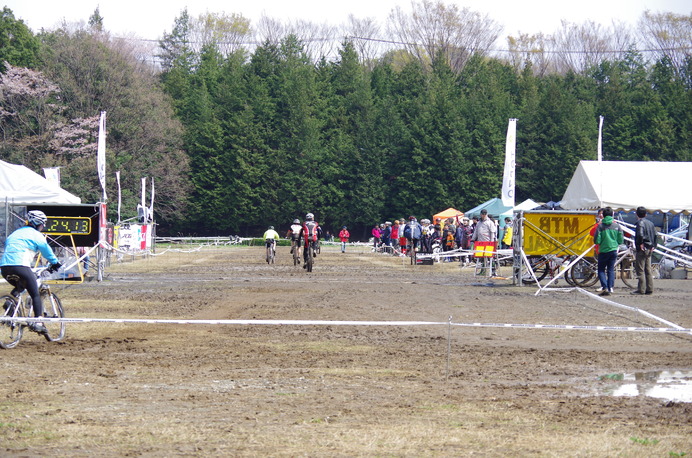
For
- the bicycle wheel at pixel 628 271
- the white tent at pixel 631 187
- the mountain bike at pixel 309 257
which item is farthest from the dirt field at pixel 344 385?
the white tent at pixel 631 187

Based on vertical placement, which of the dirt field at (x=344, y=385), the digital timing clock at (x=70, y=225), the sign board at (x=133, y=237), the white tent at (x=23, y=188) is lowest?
the dirt field at (x=344, y=385)

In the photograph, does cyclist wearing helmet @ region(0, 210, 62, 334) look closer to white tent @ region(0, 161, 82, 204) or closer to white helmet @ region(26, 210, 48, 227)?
white helmet @ region(26, 210, 48, 227)

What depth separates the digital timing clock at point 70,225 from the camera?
2403cm

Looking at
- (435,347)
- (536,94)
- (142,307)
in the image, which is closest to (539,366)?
(435,347)

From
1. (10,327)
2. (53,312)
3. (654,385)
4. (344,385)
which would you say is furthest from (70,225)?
(654,385)

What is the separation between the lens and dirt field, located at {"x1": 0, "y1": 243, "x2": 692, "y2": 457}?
6.48m

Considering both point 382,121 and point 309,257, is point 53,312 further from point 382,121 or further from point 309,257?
point 382,121

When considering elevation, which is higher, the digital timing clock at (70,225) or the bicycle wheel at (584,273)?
the digital timing clock at (70,225)

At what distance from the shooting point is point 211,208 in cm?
8488

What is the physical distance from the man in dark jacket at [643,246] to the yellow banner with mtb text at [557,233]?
6.87ft

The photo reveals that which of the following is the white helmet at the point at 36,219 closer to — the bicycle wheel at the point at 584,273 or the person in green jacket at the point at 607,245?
the person in green jacket at the point at 607,245

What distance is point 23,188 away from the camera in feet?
89.9

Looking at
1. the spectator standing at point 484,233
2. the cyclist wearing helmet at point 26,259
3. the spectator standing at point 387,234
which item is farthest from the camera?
the spectator standing at point 387,234

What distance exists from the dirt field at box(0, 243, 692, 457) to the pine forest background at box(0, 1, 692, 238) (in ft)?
205
